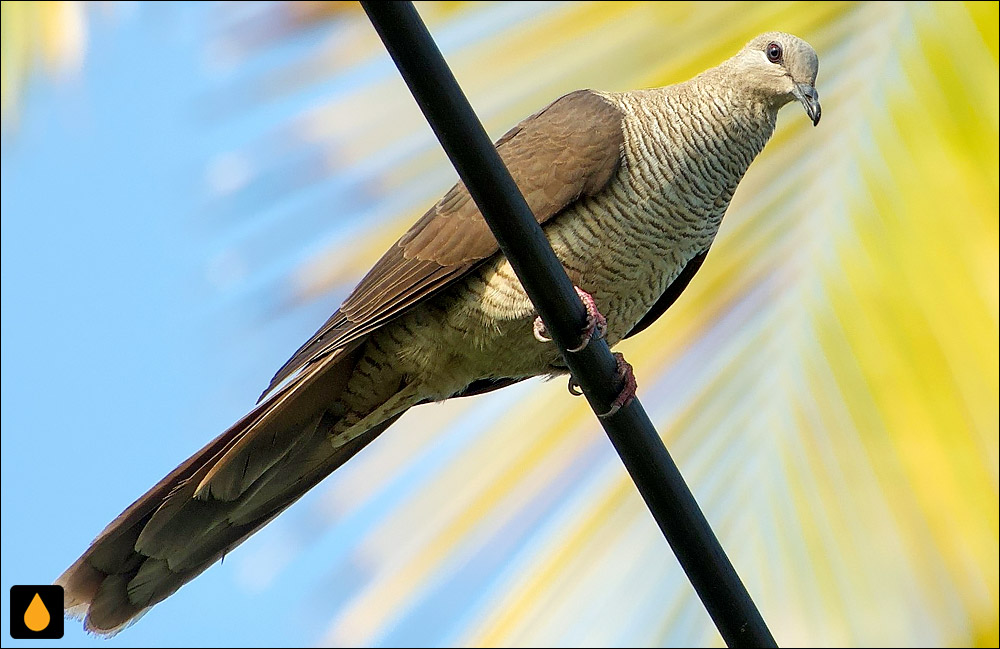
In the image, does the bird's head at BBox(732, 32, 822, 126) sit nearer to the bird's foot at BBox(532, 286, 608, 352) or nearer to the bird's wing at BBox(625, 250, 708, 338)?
the bird's wing at BBox(625, 250, 708, 338)

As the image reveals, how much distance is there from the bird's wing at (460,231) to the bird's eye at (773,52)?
0.53m

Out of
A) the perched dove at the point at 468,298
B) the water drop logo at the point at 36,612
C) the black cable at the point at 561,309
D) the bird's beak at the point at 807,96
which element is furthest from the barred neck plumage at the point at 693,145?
the water drop logo at the point at 36,612

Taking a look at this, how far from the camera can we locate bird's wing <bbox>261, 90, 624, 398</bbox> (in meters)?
3.22

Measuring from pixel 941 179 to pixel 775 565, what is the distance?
1440mm

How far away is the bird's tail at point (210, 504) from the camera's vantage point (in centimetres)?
308

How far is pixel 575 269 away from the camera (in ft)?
10.6

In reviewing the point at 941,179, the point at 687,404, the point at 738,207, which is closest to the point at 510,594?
the point at 687,404

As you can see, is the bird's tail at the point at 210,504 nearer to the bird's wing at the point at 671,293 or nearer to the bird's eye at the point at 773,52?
the bird's wing at the point at 671,293

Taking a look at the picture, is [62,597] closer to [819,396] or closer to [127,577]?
[127,577]

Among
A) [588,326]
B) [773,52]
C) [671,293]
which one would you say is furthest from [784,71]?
[588,326]

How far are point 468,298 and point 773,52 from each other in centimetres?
124

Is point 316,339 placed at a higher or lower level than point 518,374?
higher

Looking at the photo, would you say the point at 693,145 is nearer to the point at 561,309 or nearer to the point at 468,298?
the point at 468,298

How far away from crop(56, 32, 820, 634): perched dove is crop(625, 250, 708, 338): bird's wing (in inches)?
4.7
